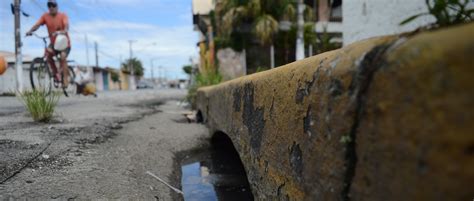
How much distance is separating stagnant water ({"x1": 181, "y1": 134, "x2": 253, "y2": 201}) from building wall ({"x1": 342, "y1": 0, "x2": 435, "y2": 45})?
4.07 meters

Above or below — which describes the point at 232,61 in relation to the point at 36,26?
below

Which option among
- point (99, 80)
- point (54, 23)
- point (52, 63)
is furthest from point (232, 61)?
point (99, 80)

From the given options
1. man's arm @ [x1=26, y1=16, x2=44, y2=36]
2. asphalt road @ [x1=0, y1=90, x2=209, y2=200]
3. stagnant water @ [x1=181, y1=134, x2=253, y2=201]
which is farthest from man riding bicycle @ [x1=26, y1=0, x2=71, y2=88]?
stagnant water @ [x1=181, y1=134, x2=253, y2=201]

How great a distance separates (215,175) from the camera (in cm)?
Result: 318

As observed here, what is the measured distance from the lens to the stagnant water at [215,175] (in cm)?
268

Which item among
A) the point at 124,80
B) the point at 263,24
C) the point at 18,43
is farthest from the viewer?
the point at 124,80

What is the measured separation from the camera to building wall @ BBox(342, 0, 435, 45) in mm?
6355

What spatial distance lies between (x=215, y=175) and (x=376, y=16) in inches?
218

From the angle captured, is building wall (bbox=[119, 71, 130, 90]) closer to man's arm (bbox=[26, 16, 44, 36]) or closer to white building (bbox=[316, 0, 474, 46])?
man's arm (bbox=[26, 16, 44, 36])

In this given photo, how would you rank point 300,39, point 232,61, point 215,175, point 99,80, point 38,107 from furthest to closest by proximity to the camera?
1. point 99,80
2. point 232,61
3. point 300,39
4. point 38,107
5. point 215,175

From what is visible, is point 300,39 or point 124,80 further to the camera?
point 124,80

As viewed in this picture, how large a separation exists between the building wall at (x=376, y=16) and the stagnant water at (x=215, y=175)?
13.3ft

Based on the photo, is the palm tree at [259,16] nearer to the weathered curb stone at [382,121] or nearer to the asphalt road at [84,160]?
the asphalt road at [84,160]

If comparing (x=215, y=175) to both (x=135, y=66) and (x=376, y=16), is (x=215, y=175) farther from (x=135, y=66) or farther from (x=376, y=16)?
(x=135, y=66)
